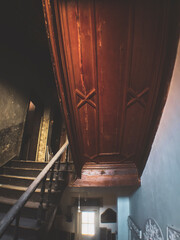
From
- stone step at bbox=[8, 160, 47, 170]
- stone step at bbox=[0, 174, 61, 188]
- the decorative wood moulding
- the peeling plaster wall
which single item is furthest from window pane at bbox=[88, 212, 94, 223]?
the decorative wood moulding

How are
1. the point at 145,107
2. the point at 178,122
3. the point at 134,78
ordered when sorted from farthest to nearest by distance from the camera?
the point at 145,107 → the point at 134,78 → the point at 178,122

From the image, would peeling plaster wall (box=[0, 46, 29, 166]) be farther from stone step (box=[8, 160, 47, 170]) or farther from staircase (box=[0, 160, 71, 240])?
staircase (box=[0, 160, 71, 240])

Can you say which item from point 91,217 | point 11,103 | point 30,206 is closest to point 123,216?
point 30,206

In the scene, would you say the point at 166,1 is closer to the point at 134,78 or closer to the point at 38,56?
the point at 134,78

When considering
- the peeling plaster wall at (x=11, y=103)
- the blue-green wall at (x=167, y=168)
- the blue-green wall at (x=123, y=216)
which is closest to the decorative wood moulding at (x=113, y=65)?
the blue-green wall at (x=167, y=168)

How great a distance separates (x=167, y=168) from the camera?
3.82 feet

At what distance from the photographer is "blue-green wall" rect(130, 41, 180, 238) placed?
1005 millimetres

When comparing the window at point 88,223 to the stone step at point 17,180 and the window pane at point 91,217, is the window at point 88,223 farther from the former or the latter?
the stone step at point 17,180

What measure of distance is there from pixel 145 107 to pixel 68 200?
16.6 feet

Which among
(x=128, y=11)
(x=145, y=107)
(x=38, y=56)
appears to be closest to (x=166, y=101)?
(x=145, y=107)

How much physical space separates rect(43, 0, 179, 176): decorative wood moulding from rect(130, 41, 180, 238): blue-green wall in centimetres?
9

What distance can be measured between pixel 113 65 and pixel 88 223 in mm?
5576

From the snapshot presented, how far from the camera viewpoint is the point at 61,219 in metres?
4.93

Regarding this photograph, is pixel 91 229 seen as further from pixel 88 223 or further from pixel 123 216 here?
pixel 123 216
